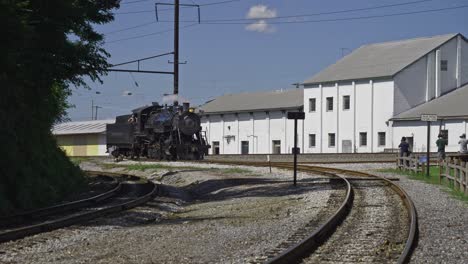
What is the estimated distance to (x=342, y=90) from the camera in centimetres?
6462

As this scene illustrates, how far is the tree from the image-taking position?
15.8 m

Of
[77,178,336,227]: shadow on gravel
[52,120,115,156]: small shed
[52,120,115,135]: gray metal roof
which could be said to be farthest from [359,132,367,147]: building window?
[77,178,336,227]: shadow on gravel

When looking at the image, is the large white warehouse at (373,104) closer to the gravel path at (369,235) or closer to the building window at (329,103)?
the building window at (329,103)

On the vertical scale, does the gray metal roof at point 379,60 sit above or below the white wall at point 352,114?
above

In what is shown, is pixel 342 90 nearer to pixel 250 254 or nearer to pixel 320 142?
pixel 320 142

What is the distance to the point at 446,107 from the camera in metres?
55.8

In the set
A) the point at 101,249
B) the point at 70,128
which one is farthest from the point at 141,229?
the point at 70,128

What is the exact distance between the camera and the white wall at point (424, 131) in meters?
52.0

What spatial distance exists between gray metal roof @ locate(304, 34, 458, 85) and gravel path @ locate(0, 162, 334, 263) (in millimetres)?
42785

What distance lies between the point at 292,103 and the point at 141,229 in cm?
5845

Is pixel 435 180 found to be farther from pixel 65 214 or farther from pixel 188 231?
pixel 188 231

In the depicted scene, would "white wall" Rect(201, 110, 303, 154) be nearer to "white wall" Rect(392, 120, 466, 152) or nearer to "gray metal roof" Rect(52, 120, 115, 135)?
"gray metal roof" Rect(52, 120, 115, 135)

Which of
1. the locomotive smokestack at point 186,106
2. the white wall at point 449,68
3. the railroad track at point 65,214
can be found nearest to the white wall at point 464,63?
the white wall at point 449,68

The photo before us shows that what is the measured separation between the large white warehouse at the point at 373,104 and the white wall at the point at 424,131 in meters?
0.08
